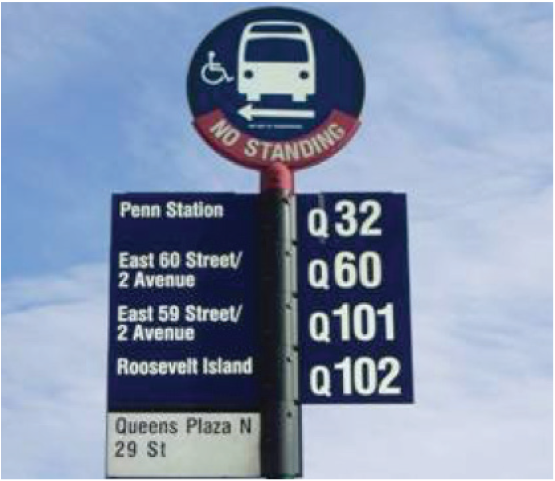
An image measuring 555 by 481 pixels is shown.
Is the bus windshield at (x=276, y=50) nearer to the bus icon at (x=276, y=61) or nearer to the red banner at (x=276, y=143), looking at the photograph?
the bus icon at (x=276, y=61)

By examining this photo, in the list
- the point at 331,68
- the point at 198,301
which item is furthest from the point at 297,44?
the point at 198,301

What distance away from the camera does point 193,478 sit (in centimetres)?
1248

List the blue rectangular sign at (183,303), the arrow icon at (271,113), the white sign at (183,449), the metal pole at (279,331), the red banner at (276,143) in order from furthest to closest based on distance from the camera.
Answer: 1. the arrow icon at (271,113)
2. the red banner at (276,143)
3. the blue rectangular sign at (183,303)
4. the white sign at (183,449)
5. the metal pole at (279,331)

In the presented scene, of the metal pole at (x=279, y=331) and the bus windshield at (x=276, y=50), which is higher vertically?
the bus windshield at (x=276, y=50)

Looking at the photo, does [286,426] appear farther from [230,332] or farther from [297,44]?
[297,44]

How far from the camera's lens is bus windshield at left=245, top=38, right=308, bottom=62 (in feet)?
45.1

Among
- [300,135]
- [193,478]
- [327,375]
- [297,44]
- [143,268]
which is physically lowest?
[193,478]

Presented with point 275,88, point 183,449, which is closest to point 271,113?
point 275,88

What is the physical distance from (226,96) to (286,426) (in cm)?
332

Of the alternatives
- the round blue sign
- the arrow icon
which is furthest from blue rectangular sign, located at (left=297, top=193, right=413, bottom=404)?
the arrow icon

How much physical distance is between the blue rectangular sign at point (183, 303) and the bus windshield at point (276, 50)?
1.42m

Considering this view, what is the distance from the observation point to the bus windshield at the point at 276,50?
1373 cm

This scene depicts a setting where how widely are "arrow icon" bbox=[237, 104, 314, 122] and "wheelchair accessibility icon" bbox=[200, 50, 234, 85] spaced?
13.3 inches

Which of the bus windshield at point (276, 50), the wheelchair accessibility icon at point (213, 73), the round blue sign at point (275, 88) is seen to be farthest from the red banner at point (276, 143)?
the bus windshield at point (276, 50)
